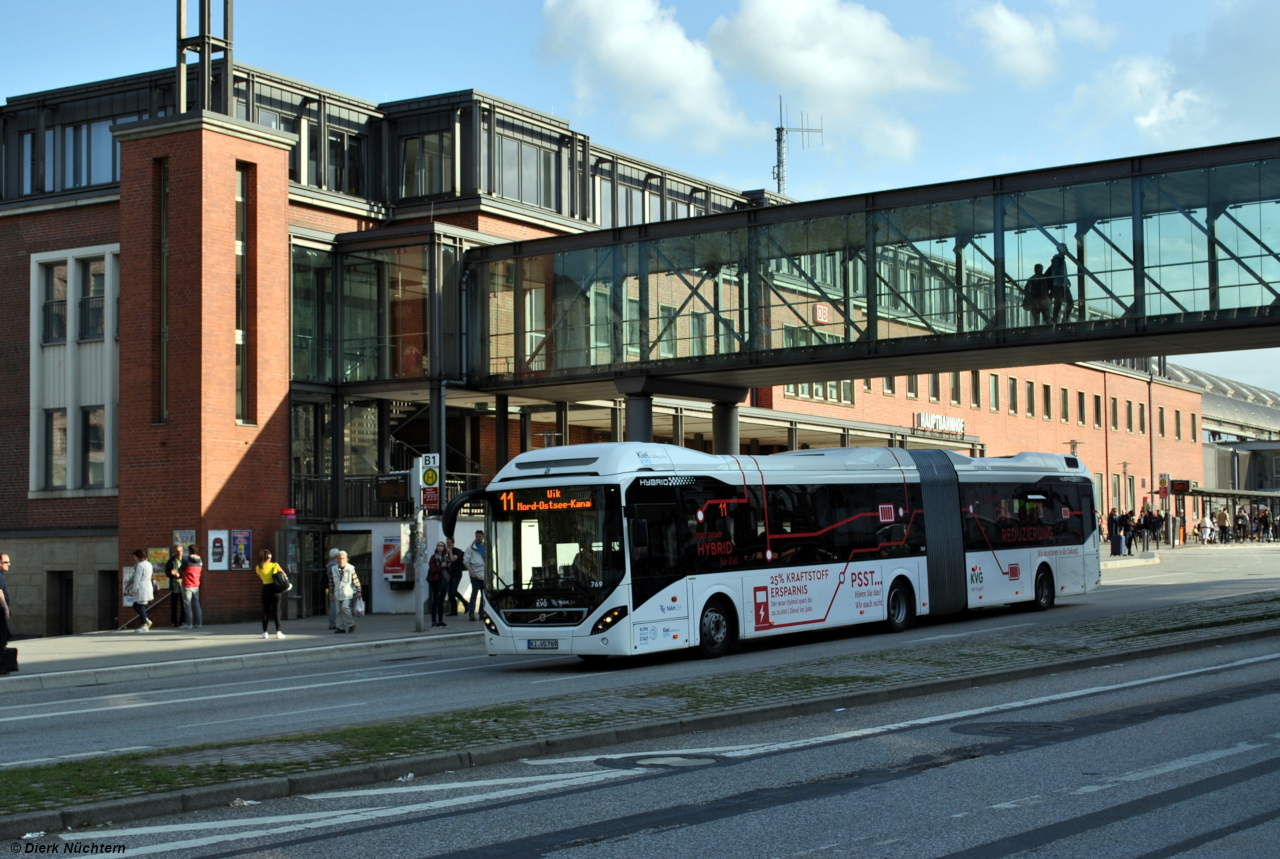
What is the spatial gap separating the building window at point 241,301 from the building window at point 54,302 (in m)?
6.64

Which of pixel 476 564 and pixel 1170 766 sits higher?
pixel 476 564

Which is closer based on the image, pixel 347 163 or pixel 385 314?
pixel 385 314

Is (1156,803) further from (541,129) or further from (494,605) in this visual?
(541,129)

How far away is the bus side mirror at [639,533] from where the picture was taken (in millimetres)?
18469

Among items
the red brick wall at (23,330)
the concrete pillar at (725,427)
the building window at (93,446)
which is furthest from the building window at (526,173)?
the building window at (93,446)

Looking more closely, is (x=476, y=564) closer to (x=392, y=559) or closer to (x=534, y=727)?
(x=392, y=559)

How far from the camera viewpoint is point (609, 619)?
18156 millimetres

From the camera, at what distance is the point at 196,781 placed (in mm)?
9039

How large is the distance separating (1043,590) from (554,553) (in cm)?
1329

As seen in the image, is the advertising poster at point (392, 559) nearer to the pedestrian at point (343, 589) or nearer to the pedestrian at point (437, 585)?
the pedestrian at point (437, 585)

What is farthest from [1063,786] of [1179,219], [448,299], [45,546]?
[45,546]

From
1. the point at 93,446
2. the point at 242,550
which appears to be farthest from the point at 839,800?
the point at 93,446

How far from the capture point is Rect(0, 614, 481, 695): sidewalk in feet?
67.6

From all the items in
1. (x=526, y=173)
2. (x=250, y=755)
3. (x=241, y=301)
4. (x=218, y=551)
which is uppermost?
(x=526, y=173)
